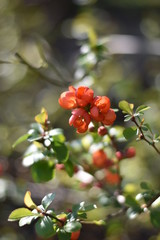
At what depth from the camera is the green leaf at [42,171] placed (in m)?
1.25

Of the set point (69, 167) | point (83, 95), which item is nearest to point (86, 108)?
point (83, 95)

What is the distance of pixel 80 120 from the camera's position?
3.37 feet

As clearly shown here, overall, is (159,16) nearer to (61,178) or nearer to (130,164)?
(130,164)

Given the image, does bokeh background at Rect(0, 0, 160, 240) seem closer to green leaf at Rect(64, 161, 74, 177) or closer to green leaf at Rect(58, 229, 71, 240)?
green leaf at Rect(64, 161, 74, 177)

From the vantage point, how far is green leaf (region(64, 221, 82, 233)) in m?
0.96

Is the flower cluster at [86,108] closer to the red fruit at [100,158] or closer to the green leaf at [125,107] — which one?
the green leaf at [125,107]

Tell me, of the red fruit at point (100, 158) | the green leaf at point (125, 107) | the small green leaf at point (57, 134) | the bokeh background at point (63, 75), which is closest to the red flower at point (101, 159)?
the red fruit at point (100, 158)

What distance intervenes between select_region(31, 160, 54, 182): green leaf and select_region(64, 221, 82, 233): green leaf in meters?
0.28

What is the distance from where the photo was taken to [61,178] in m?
2.15

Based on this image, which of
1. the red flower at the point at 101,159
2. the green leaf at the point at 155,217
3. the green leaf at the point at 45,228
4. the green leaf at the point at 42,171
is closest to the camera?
the green leaf at the point at 45,228

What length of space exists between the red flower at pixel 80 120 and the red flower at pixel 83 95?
2cm

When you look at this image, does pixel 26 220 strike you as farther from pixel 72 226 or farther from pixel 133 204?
pixel 133 204

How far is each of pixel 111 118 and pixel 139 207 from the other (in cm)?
30

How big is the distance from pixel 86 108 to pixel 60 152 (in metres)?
0.20
